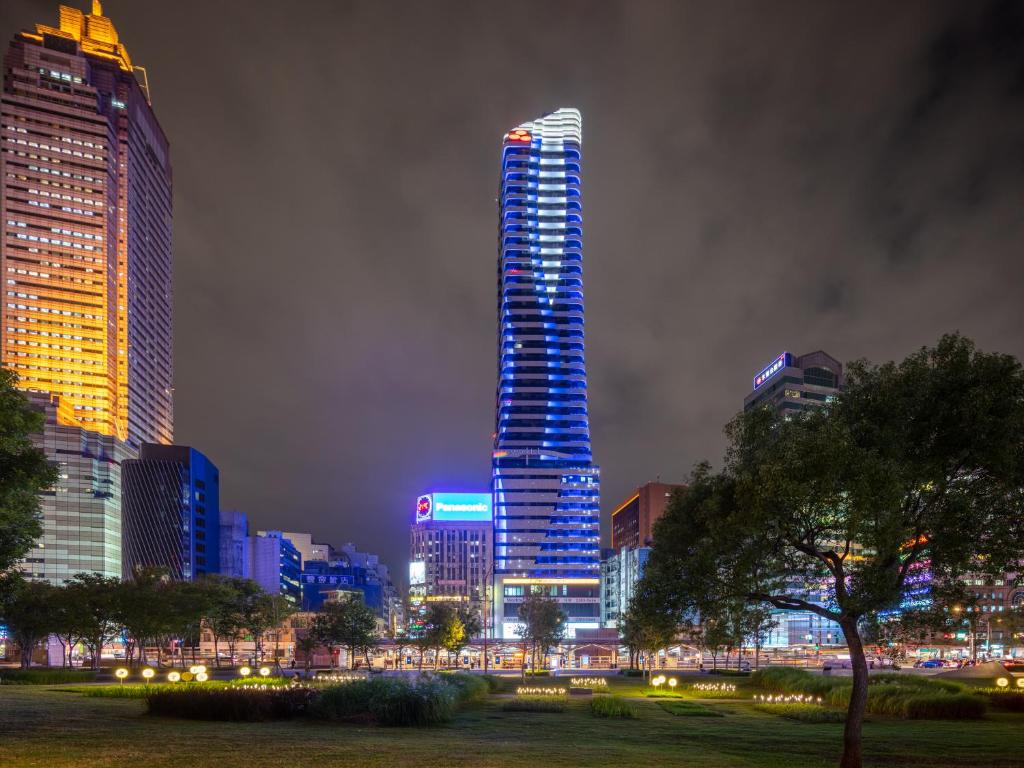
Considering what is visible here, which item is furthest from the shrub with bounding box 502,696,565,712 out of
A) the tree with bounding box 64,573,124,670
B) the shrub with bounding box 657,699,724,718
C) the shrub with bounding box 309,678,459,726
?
the tree with bounding box 64,573,124,670

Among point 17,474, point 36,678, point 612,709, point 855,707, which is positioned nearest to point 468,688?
point 612,709

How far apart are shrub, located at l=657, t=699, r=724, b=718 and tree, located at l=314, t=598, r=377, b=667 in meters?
50.2

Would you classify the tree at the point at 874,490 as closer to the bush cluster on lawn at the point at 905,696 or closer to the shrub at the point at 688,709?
the bush cluster on lawn at the point at 905,696

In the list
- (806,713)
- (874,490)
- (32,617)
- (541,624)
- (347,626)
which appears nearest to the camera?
(874,490)

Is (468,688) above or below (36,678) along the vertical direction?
above

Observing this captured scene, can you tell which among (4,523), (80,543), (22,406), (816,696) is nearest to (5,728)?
(4,523)

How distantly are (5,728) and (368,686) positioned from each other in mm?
12341

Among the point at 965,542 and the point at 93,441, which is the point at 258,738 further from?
the point at 93,441

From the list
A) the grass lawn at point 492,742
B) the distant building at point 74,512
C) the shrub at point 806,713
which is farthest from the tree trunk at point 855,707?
the distant building at point 74,512

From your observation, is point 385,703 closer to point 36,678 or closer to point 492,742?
Result: point 492,742

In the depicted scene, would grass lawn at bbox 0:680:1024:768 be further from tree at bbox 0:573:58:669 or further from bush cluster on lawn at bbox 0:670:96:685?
tree at bbox 0:573:58:669

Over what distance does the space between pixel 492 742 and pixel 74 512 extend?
195 metres

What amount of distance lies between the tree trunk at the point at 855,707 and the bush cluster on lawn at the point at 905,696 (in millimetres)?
16121

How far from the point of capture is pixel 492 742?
25.2m
